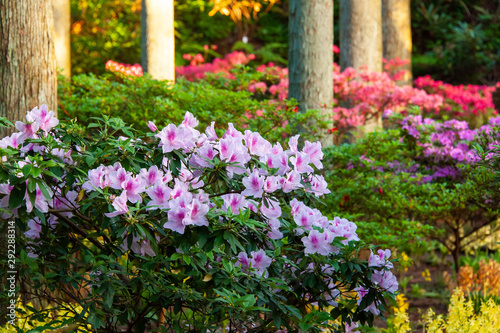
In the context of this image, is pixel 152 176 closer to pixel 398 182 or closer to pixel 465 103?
pixel 398 182

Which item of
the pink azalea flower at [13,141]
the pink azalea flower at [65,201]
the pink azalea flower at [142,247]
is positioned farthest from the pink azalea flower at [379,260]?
the pink azalea flower at [13,141]

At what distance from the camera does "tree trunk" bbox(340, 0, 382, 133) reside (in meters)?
7.46

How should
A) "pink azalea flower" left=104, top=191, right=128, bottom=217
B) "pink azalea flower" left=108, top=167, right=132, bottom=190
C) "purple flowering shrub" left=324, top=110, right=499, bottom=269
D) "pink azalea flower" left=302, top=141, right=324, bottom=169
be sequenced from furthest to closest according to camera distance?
1. "purple flowering shrub" left=324, top=110, right=499, bottom=269
2. "pink azalea flower" left=302, top=141, right=324, bottom=169
3. "pink azalea flower" left=108, top=167, right=132, bottom=190
4. "pink azalea flower" left=104, top=191, right=128, bottom=217

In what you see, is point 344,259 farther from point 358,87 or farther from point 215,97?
point 358,87

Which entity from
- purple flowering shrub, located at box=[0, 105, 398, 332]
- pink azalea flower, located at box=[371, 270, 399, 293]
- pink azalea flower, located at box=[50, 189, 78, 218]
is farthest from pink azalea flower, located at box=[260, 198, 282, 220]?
pink azalea flower, located at box=[50, 189, 78, 218]

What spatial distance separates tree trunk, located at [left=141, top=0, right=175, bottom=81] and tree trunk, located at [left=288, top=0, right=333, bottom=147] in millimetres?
1303

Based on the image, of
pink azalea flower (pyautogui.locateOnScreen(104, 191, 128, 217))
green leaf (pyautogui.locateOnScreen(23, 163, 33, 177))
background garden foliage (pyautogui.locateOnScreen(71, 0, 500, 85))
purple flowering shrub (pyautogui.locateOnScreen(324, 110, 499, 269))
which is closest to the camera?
green leaf (pyautogui.locateOnScreen(23, 163, 33, 177))

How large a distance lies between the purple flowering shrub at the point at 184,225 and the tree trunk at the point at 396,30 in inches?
302

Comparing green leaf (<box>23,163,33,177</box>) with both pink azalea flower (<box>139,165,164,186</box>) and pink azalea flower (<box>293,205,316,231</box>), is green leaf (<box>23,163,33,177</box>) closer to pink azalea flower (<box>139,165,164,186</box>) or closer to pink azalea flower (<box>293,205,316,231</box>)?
pink azalea flower (<box>139,165,164,186</box>)

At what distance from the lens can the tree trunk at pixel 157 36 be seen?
5691 millimetres

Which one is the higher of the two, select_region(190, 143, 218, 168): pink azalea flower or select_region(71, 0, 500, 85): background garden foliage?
select_region(71, 0, 500, 85): background garden foliage

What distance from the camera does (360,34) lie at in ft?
24.6

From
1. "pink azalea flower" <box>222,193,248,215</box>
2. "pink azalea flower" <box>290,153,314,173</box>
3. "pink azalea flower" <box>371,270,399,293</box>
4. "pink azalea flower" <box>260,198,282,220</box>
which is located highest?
"pink azalea flower" <box>290,153,314,173</box>

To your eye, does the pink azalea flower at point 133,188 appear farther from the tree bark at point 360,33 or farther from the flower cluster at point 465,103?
the flower cluster at point 465,103
